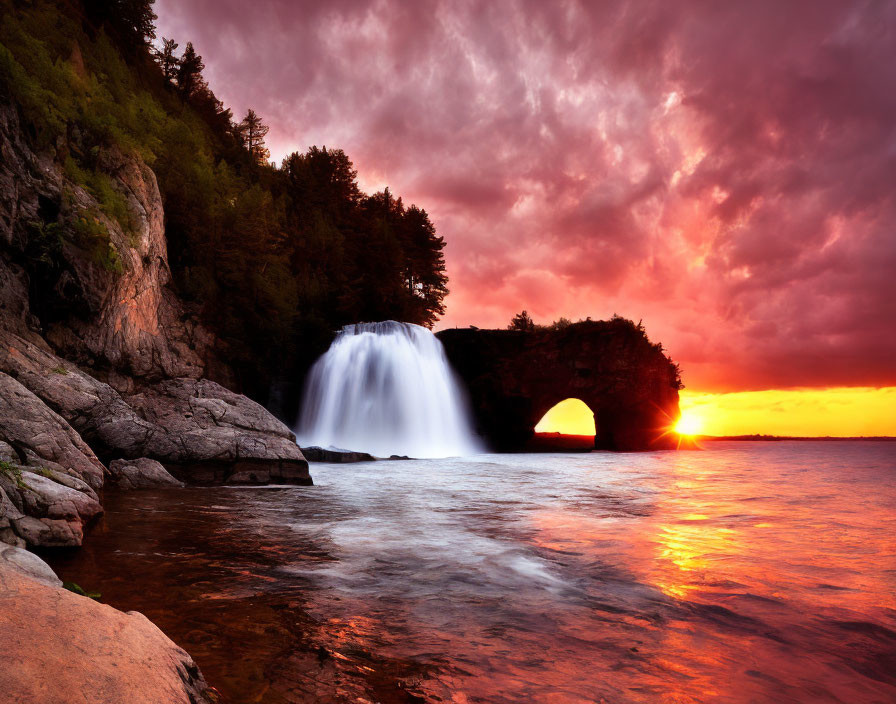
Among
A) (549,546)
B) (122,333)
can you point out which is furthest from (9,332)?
(549,546)

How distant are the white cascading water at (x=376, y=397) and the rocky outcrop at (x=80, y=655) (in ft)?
76.2

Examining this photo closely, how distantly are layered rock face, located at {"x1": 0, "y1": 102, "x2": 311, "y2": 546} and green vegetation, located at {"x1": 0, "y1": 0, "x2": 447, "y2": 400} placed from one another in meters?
0.20

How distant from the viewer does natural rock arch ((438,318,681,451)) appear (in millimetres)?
31375

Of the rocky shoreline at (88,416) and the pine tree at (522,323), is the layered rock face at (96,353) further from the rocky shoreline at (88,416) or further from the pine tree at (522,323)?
the pine tree at (522,323)

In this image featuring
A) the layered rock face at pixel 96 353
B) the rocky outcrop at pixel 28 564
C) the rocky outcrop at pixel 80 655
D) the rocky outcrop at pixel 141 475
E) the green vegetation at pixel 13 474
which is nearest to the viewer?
the rocky outcrop at pixel 80 655

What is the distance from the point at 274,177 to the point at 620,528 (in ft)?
117

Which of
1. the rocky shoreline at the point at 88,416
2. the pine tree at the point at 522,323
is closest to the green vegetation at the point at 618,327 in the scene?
the pine tree at the point at 522,323

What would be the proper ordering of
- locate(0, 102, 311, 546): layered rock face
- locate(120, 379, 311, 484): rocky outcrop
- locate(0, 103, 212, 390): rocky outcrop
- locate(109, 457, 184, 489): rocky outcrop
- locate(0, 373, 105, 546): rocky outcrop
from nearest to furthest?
locate(0, 373, 105, 546): rocky outcrop → locate(0, 102, 311, 546): layered rock face → locate(109, 457, 184, 489): rocky outcrop → locate(120, 379, 311, 484): rocky outcrop → locate(0, 103, 212, 390): rocky outcrop

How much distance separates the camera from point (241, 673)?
A: 2.25 metres

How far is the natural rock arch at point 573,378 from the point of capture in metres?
31.4

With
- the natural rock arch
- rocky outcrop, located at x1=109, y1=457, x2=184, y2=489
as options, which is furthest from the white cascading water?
rocky outcrop, located at x1=109, y1=457, x2=184, y2=489

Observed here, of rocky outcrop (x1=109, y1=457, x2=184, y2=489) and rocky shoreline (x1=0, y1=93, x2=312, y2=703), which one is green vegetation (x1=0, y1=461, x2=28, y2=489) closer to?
rocky shoreline (x1=0, y1=93, x2=312, y2=703)

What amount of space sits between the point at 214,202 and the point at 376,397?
12.7 metres

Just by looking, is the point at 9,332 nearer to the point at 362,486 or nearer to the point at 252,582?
the point at 362,486
